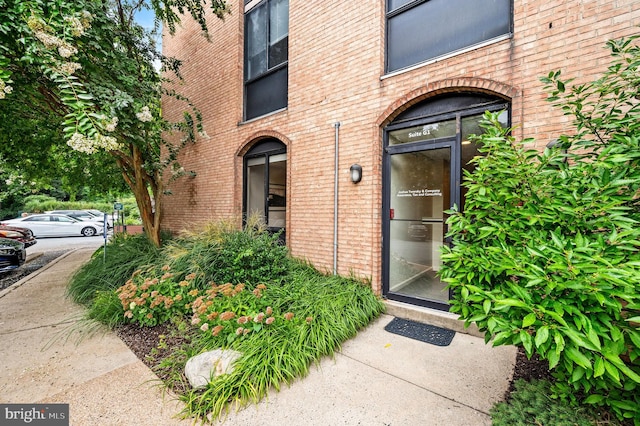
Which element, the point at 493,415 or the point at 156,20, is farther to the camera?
the point at 156,20

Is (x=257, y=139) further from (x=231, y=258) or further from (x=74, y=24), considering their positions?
(x=74, y=24)

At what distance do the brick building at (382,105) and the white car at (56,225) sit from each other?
1531cm

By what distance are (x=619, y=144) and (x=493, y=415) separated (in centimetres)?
214

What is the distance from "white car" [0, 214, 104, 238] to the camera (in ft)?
47.2

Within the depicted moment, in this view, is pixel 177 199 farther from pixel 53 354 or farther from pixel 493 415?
pixel 493 415

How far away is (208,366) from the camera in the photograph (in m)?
2.46

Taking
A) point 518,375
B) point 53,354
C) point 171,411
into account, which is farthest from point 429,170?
point 53,354

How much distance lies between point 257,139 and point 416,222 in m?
3.94

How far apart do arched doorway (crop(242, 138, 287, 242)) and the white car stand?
51.7ft

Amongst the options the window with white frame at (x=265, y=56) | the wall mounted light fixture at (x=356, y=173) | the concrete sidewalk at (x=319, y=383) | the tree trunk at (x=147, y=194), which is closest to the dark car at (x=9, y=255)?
the tree trunk at (x=147, y=194)

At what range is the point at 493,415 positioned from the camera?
1977mm

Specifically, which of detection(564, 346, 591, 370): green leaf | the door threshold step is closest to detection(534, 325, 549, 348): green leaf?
detection(564, 346, 591, 370): green leaf

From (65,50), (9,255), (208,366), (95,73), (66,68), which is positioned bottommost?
(208,366)

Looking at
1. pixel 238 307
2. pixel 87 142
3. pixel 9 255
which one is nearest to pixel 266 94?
pixel 87 142
